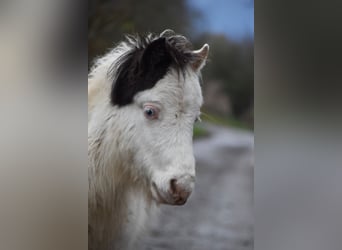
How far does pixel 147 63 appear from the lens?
2.51 m

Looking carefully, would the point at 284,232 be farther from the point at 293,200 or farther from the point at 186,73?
the point at 186,73

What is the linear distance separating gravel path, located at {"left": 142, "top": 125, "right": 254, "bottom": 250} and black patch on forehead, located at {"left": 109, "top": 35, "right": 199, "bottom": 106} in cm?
38

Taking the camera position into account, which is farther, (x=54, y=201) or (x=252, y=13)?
(x=54, y=201)

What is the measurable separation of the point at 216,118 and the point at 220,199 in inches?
16.5

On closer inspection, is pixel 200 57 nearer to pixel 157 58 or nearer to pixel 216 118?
pixel 157 58

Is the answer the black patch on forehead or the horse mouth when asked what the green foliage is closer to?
the black patch on forehead

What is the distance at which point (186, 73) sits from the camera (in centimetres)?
252

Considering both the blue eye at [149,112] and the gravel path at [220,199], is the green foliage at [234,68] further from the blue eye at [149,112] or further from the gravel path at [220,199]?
the blue eye at [149,112]

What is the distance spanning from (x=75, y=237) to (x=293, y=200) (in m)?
1.18

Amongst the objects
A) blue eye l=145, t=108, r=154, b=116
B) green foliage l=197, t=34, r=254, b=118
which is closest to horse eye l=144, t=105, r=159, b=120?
blue eye l=145, t=108, r=154, b=116

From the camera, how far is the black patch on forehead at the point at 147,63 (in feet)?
8.22

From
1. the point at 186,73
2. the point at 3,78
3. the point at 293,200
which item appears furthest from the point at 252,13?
the point at 3,78

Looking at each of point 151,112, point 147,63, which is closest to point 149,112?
point 151,112

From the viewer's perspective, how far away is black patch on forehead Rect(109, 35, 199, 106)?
251 centimetres
